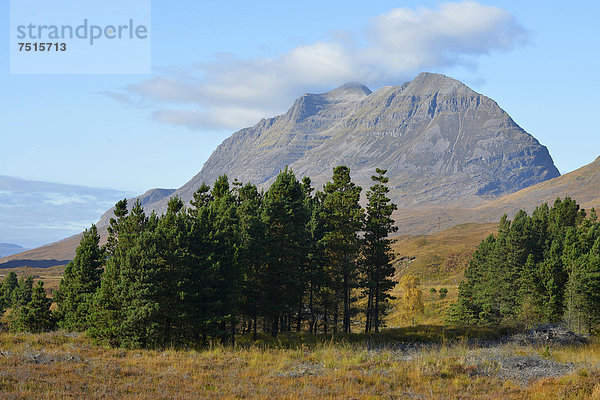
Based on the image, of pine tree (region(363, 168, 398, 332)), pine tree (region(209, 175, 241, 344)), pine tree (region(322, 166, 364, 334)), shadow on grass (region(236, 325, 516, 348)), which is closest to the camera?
pine tree (region(209, 175, 241, 344))

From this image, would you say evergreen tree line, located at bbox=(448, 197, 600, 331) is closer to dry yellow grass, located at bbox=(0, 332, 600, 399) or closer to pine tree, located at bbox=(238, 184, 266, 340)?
pine tree, located at bbox=(238, 184, 266, 340)

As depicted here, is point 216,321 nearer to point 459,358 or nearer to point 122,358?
point 122,358

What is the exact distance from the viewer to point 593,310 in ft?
176

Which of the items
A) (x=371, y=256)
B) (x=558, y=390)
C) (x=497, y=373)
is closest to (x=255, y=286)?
(x=371, y=256)

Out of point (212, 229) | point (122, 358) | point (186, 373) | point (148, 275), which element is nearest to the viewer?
point (186, 373)

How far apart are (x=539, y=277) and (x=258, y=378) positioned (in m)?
56.6

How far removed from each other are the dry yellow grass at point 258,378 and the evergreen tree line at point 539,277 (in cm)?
3770

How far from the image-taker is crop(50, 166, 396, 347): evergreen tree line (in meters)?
33.3

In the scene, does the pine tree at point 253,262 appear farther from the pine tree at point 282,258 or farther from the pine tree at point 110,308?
the pine tree at point 110,308

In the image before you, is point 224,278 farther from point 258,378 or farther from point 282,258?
point 258,378

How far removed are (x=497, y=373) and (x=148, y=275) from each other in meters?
23.5

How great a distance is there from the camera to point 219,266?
36.6 metres

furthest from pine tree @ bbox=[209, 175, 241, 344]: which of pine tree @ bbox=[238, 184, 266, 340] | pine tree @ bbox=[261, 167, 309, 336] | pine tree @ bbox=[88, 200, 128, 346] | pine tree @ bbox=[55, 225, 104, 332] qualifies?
pine tree @ bbox=[55, 225, 104, 332]

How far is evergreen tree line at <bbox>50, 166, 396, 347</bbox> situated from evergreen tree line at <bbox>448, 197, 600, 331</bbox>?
72.8 ft
